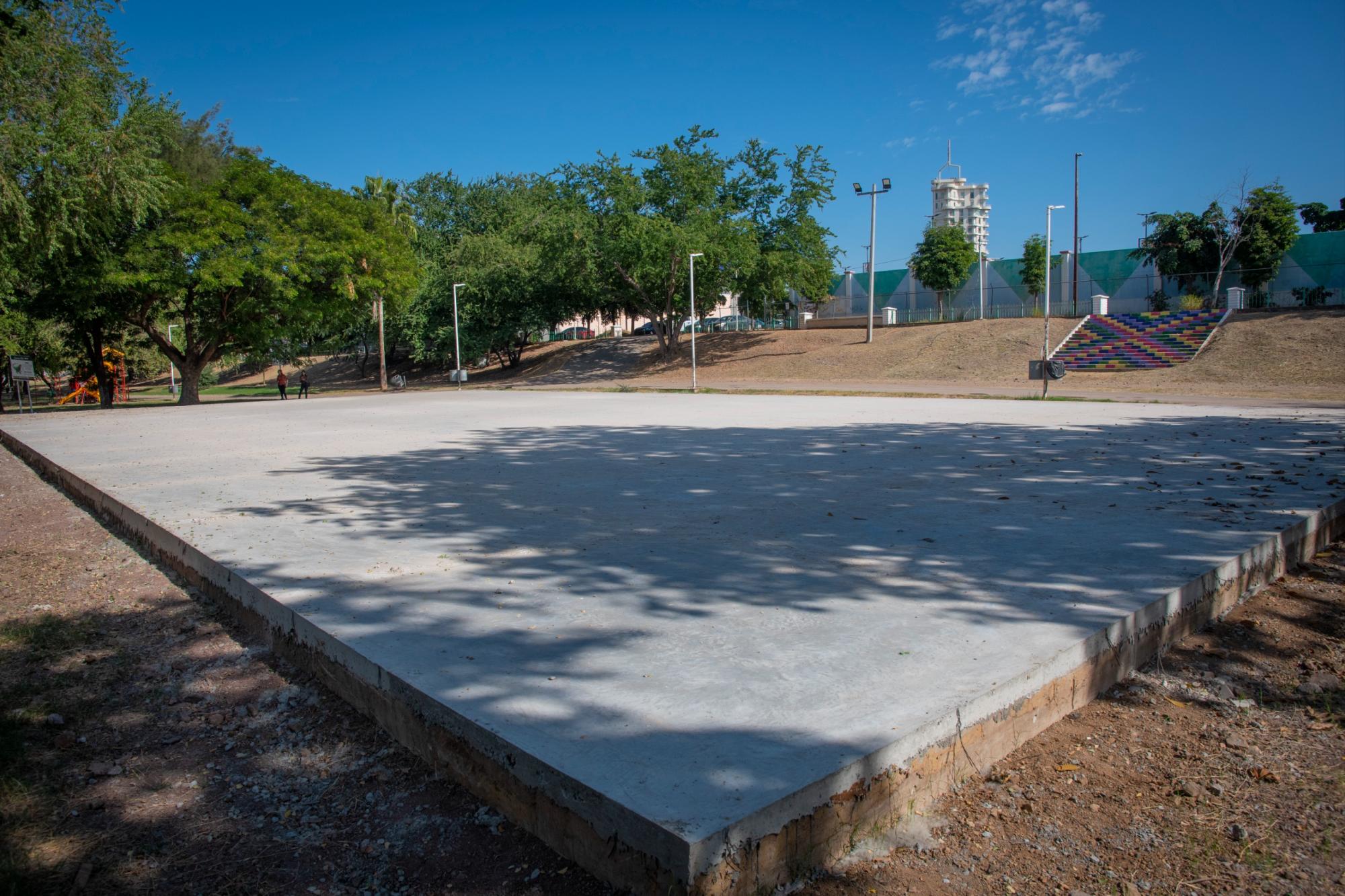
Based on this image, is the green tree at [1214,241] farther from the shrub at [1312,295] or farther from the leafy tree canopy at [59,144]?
the leafy tree canopy at [59,144]

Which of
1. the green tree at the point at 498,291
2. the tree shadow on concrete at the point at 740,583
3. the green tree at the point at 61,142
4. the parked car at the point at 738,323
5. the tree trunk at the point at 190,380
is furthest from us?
the parked car at the point at 738,323

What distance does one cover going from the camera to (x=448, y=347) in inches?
2032

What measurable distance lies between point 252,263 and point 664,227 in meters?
20.5

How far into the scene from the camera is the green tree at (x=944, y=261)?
58.4 meters

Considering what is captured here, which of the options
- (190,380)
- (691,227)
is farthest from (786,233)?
(190,380)

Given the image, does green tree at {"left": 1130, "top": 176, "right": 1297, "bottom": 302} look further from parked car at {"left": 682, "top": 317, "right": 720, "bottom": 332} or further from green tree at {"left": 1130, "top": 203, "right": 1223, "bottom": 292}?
parked car at {"left": 682, "top": 317, "right": 720, "bottom": 332}

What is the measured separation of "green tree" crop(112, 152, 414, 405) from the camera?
26984 mm

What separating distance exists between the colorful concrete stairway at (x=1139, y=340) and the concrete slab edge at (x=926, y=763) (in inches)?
1345

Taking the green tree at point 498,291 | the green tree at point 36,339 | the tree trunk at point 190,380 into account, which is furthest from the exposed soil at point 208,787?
the green tree at point 498,291

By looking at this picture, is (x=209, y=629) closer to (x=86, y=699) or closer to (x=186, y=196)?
(x=86, y=699)

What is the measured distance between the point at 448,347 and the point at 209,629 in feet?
159

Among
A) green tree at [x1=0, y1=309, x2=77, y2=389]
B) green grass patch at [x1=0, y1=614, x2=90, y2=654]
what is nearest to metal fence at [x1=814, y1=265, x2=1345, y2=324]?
green tree at [x1=0, y1=309, x2=77, y2=389]

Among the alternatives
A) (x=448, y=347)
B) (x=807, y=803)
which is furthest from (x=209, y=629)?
(x=448, y=347)

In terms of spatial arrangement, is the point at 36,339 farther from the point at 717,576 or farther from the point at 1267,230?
the point at 1267,230
